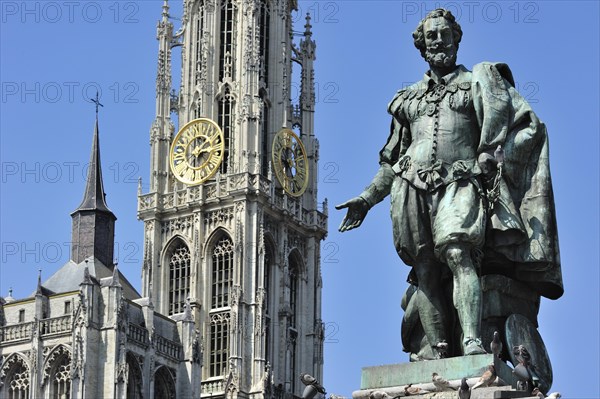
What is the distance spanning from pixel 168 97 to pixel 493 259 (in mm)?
81182

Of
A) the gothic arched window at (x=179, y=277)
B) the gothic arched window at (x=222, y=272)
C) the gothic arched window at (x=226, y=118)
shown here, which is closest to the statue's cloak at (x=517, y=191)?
the gothic arched window at (x=222, y=272)

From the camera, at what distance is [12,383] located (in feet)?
244

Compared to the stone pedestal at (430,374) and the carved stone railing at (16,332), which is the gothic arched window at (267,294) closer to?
the carved stone railing at (16,332)

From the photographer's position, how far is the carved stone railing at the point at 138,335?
2943 inches

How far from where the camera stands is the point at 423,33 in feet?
33.7

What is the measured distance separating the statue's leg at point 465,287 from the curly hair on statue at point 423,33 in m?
1.50

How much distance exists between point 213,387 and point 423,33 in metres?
73.4

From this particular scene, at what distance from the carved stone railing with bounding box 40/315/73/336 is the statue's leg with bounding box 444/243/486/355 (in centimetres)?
6429

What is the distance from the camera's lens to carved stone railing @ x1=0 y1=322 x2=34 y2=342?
243ft

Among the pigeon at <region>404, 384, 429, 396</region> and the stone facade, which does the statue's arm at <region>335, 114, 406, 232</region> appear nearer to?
the pigeon at <region>404, 384, 429, 396</region>

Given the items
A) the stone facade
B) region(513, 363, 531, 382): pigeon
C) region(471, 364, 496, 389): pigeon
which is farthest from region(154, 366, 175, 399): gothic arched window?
region(471, 364, 496, 389): pigeon

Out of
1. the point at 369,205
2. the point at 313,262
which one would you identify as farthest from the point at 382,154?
the point at 313,262

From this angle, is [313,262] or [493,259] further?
[313,262]

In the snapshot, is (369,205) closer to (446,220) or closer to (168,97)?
(446,220)
